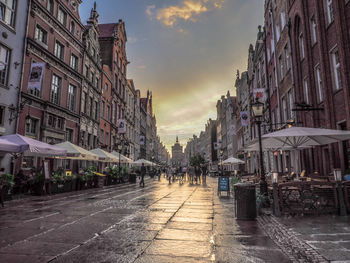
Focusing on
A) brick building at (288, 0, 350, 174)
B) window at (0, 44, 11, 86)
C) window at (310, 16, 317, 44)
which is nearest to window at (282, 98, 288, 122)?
brick building at (288, 0, 350, 174)

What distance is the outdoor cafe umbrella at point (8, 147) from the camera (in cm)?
950

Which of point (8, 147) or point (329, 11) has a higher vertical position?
point (329, 11)

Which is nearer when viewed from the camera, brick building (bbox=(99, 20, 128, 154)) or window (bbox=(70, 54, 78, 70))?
window (bbox=(70, 54, 78, 70))

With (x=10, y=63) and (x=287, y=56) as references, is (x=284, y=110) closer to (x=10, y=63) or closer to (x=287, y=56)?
(x=287, y=56)

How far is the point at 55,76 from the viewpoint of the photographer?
21.0 metres

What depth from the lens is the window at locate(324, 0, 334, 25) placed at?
13.1 metres

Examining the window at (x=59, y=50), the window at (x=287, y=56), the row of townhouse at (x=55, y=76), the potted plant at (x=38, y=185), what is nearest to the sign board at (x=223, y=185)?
the potted plant at (x=38, y=185)

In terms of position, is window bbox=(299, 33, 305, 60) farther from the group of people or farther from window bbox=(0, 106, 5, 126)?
window bbox=(0, 106, 5, 126)

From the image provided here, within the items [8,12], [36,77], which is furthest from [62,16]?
[36,77]

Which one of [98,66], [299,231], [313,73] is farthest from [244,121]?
[299,231]

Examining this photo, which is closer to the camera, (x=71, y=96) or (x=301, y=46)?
(x=301, y=46)

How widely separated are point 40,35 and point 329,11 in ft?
61.8

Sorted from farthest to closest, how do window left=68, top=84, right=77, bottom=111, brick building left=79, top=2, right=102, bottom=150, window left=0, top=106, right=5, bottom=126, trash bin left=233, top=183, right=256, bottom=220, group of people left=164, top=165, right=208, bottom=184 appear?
group of people left=164, top=165, right=208, bottom=184
brick building left=79, top=2, right=102, bottom=150
window left=68, top=84, right=77, bottom=111
window left=0, top=106, right=5, bottom=126
trash bin left=233, top=183, right=256, bottom=220

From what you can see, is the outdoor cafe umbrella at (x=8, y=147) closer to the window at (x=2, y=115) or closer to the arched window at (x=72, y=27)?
the window at (x=2, y=115)
